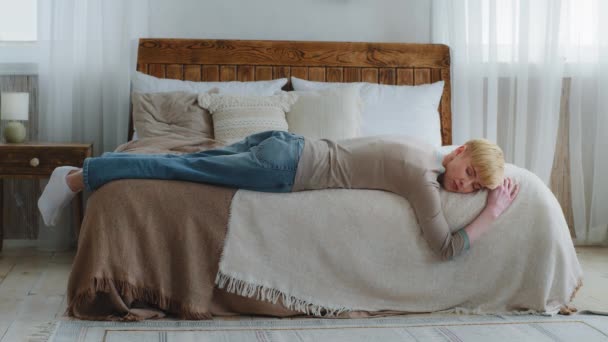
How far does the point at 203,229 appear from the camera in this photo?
8.51ft

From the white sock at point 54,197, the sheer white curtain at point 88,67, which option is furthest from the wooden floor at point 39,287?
the sheer white curtain at point 88,67

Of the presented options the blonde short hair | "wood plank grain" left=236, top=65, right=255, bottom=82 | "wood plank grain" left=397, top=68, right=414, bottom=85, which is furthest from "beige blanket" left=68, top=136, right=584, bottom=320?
"wood plank grain" left=397, top=68, right=414, bottom=85

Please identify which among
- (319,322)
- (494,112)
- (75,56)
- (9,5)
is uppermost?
(9,5)

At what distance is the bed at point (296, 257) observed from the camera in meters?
2.57

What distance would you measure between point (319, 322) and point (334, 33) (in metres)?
1.97

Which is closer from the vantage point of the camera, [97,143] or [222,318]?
[222,318]

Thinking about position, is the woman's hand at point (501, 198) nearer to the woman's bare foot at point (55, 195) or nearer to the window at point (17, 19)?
the woman's bare foot at point (55, 195)

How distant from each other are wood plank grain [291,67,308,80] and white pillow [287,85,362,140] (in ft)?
1.37

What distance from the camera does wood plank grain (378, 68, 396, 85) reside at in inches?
160

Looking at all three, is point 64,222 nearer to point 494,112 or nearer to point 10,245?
point 10,245

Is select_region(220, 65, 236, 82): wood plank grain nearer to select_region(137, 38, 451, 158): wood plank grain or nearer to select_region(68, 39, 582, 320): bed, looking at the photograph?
select_region(137, 38, 451, 158): wood plank grain

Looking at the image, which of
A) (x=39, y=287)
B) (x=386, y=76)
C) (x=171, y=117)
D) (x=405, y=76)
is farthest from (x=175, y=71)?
(x=39, y=287)

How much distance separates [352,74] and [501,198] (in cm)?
156

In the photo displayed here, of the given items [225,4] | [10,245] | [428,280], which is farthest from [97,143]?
[428,280]
